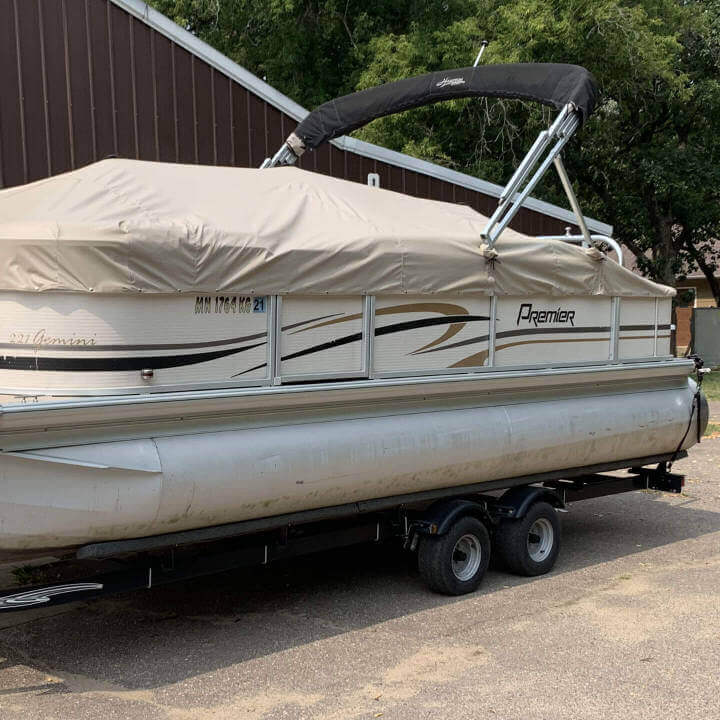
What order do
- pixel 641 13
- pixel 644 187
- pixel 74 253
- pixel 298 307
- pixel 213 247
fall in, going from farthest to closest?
pixel 644 187
pixel 641 13
pixel 298 307
pixel 213 247
pixel 74 253

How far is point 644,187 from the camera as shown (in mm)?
25766

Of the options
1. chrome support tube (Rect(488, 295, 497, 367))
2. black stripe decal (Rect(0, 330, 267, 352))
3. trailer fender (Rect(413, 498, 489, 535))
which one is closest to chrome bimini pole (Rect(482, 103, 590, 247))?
chrome support tube (Rect(488, 295, 497, 367))

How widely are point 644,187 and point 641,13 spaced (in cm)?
574

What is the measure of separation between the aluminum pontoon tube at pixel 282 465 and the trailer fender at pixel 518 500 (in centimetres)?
19

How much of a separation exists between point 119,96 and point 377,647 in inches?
296

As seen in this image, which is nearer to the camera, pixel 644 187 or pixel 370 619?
pixel 370 619

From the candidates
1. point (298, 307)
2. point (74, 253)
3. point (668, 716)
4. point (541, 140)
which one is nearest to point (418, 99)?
point (541, 140)

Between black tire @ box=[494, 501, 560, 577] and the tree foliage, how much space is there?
44.1ft

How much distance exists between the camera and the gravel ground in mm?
4996

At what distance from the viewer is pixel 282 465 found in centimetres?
570

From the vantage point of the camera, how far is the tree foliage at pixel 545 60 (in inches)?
808

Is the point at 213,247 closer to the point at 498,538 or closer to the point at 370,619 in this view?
the point at 370,619

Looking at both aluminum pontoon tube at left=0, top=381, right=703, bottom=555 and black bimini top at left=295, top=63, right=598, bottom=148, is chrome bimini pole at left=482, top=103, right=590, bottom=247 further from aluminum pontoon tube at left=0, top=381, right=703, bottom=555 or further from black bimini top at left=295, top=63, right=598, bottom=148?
aluminum pontoon tube at left=0, top=381, right=703, bottom=555

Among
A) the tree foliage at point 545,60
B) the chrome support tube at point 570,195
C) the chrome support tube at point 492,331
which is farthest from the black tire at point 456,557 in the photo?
the tree foliage at point 545,60
